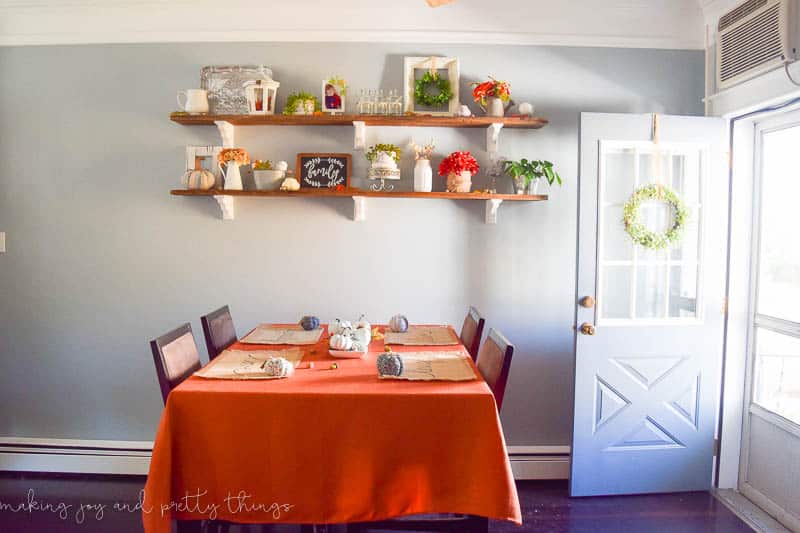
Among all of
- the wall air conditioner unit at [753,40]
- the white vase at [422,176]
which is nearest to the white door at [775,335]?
the wall air conditioner unit at [753,40]

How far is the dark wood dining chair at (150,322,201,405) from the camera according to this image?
188 centimetres

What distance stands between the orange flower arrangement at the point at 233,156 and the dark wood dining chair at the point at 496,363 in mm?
1602

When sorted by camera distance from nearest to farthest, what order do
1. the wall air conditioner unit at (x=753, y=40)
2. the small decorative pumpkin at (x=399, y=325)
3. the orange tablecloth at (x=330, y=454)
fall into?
the orange tablecloth at (x=330, y=454)
the wall air conditioner unit at (x=753, y=40)
the small decorative pumpkin at (x=399, y=325)

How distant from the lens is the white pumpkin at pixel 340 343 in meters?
2.18

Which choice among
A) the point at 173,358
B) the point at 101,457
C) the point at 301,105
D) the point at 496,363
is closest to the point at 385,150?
the point at 301,105

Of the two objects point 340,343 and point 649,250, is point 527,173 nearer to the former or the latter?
point 649,250

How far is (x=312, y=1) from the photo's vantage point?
2.84m

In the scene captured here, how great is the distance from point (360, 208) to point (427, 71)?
0.84 metres

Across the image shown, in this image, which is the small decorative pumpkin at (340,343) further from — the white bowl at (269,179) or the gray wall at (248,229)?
the white bowl at (269,179)

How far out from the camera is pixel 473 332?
250 centimetres

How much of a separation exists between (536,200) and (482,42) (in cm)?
91

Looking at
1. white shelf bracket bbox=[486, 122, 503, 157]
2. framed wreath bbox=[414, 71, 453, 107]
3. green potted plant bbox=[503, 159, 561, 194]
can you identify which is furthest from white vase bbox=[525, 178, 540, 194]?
framed wreath bbox=[414, 71, 453, 107]

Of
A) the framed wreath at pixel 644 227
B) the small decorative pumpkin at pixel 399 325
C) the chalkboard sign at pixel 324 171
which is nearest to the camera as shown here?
the small decorative pumpkin at pixel 399 325

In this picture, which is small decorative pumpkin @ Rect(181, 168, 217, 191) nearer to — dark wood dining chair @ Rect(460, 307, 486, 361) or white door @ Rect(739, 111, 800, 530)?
dark wood dining chair @ Rect(460, 307, 486, 361)
